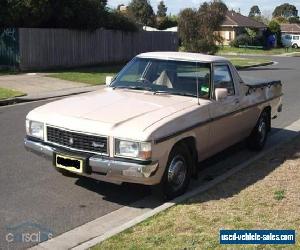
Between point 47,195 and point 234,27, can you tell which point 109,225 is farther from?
point 234,27

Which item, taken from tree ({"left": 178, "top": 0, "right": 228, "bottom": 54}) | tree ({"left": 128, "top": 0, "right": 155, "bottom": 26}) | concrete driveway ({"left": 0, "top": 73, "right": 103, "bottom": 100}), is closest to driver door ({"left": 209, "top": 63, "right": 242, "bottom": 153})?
concrete driveway ({"left": 0, "top": 73, "right": 103, "bottom": 100})

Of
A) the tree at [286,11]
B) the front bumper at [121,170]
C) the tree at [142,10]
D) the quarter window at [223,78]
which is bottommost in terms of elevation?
the front bumper at [121,170]

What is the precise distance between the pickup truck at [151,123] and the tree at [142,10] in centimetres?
6461

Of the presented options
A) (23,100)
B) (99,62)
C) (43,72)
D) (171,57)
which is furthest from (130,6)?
(171,57)

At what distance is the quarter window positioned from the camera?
286 inches

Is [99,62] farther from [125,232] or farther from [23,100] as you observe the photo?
[125,232]

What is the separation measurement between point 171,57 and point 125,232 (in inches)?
120

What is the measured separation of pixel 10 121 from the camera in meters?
11.1

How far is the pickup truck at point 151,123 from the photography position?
5617 mm

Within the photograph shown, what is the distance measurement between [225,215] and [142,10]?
69677 millimetres

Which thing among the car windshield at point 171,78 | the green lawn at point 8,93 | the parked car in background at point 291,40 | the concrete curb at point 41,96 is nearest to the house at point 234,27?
the parked car in background at point 291,40

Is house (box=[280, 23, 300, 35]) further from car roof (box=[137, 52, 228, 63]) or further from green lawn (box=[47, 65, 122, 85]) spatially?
car roof (box=[137, 52, 228, 63])

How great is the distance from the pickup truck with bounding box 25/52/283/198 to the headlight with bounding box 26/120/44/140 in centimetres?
1

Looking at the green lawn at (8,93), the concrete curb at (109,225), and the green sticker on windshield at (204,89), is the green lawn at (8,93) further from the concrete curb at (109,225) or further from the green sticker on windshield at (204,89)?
the concrete curb at (109,225)
